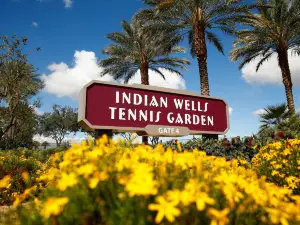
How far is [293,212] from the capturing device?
1535 mm

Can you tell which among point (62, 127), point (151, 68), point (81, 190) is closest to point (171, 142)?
point (81, 190)

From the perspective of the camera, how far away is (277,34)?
17.2 m

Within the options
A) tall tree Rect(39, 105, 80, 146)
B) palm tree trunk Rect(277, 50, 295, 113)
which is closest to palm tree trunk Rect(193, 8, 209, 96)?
palm tree trunk Rect(277, 50, 295, 113)

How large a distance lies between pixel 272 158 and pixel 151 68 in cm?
1661

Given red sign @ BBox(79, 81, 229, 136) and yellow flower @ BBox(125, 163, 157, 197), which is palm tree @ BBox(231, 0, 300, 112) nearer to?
red sign @ BBox(79, 81, 229, 136)

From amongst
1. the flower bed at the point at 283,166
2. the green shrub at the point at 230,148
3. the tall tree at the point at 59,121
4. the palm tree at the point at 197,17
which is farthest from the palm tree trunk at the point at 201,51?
the tall tree at the point at 59,121

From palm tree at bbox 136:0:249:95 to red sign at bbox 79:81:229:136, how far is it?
3.54 metres

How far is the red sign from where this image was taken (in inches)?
293

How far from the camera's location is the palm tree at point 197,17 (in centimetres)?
1294

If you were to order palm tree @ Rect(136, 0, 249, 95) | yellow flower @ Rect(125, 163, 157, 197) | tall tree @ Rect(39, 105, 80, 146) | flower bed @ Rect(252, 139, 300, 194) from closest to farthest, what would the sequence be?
yellow flower @ Rect(125, 163, 157, 197) → flower bed @ Rect(252, 139, 300, 194) → palm tree @ Rect(136, 0, 249, 95) → tall tree @ Rect(39, 105, 80, 146)

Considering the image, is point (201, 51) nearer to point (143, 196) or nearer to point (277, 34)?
point (277, 34)

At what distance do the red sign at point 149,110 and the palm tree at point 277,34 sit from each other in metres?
8.01

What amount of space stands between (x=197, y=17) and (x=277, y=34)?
6.77 meters

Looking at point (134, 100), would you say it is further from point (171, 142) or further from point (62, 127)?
point (62, 127)
